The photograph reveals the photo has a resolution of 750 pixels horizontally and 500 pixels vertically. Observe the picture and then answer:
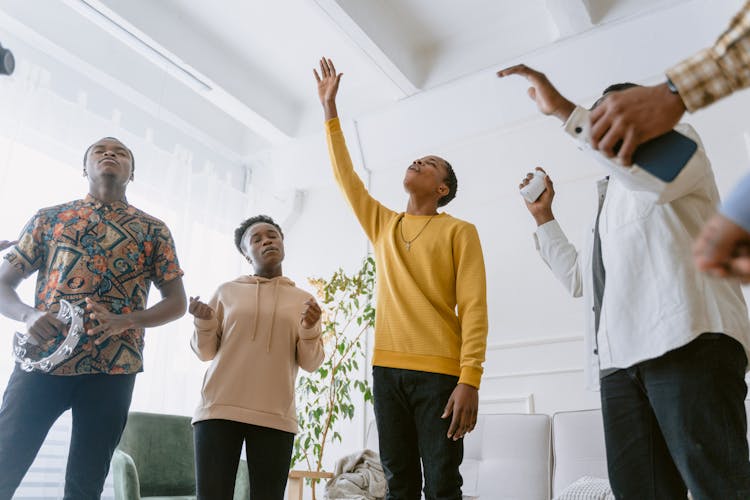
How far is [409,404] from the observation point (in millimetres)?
1534

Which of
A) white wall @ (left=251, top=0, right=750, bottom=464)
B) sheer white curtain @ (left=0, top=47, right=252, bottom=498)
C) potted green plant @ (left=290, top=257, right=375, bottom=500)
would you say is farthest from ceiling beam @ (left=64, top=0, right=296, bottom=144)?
potted green plant @ (left=290, top=257, right=375, bottom=500)

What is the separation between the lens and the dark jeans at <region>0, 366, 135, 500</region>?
1.49 m

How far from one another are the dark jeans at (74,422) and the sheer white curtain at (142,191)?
5.09 feet

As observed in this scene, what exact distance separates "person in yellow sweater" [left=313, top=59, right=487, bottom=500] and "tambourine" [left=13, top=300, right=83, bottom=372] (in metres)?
0.77

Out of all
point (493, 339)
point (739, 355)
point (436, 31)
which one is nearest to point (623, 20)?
point (436, 31)

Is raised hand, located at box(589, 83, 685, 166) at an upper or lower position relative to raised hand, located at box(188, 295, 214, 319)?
upper

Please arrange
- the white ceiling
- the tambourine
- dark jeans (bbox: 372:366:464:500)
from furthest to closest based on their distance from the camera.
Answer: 1. the white ceiling
2. the tambourine
3. dark jeans (bbox: 372:366:464:500)

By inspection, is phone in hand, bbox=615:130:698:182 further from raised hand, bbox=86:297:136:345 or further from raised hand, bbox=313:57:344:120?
raised hand, bbox=86:297:136:345

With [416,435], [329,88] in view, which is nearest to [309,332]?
[416,435]

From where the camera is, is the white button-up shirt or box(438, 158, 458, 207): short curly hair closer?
the white button-up shirt

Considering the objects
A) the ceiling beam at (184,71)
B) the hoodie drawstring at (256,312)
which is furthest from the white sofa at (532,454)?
the ceiling beam at (184,71)

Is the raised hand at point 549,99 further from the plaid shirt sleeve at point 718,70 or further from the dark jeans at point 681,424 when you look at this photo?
the dark jeans at point 681,424

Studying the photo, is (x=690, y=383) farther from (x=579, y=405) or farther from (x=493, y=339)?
(x=493, y=339)

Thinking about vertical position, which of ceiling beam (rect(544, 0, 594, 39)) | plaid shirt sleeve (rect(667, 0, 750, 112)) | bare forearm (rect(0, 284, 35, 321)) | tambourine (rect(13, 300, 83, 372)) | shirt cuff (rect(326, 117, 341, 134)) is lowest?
tambourine (rect(13, 300, 83, 372))
